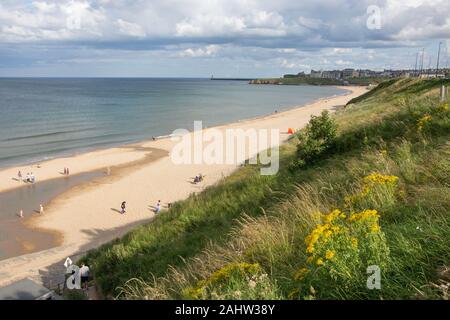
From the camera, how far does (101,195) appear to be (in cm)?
2719

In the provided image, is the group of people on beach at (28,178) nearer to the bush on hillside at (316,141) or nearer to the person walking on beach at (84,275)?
the person walking on beach at (84,275)

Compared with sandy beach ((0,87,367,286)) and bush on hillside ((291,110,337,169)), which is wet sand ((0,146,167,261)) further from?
bush on hillside ((291,110,337,169))

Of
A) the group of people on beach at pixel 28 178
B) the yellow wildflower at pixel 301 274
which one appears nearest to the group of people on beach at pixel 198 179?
the group of people on beach at pixel 28 178

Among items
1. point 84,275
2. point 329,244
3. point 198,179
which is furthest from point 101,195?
point 329,244

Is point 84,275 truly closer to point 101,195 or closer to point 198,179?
point 101,195

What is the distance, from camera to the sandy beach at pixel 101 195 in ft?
55.9

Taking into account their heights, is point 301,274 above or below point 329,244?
below

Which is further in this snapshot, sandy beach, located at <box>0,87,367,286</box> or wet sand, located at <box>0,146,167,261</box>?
wet sand, located at <box>0,146,167,261</box>

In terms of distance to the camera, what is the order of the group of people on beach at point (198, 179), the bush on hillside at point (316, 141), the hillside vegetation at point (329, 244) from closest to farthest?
the hillside vegetation at point (329, 244)
the bush on hillside at point (316, 141)
the group of people on beach at point (198, 179)


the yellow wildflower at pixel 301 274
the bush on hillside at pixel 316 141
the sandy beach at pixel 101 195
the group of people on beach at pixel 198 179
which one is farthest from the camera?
the group of people on beach at pixel 198 179

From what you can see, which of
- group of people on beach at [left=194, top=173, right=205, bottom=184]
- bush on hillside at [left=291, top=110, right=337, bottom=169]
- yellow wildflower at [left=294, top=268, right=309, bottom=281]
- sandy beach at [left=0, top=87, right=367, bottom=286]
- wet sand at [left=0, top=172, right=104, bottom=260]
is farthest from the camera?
group of people on beach at [left=194, top=173, right=205, bottom=184]

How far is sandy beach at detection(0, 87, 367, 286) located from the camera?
17.0m

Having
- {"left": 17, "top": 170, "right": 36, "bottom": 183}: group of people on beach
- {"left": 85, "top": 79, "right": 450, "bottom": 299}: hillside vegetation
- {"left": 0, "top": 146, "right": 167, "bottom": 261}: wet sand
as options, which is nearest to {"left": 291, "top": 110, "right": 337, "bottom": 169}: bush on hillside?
{"left": 85, "top": 79, "right": 450, "bottom": 299}: hillside vegetation
